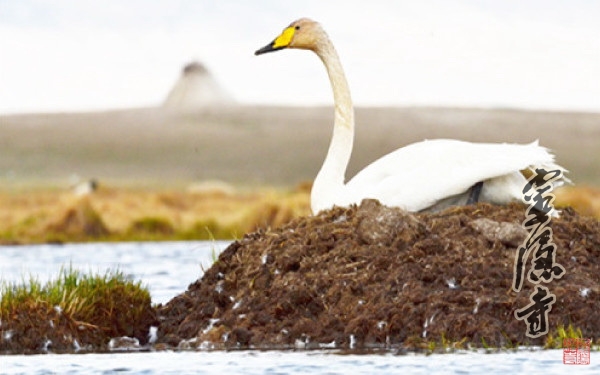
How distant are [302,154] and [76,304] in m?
Result: 80.9

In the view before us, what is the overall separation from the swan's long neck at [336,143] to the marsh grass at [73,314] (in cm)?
252

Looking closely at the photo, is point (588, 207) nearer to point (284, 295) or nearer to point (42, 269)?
point (42, 269)

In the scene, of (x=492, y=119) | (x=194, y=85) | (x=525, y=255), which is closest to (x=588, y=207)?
(x=525, y=255)

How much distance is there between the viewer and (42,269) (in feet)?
80.8

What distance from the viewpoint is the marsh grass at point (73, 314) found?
14.1 metres

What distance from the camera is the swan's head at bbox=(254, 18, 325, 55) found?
17172 millimetres

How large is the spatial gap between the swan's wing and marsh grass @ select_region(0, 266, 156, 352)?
2.76m

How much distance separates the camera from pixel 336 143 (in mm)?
16781

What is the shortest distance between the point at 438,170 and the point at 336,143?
165 cm

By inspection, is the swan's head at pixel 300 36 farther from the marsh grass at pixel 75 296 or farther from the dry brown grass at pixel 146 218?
the dry brown grass at pixel 146 218

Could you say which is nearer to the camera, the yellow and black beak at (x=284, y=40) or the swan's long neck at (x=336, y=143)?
the swan's long neck at (x=336, y=143)

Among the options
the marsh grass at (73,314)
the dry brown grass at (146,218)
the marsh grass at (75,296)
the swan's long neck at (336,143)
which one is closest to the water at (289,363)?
the marsh grass at (73,314)

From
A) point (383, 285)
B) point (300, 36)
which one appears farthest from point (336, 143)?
point (383, 285)

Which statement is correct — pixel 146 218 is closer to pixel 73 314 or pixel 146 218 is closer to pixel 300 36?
pixel 300 36
